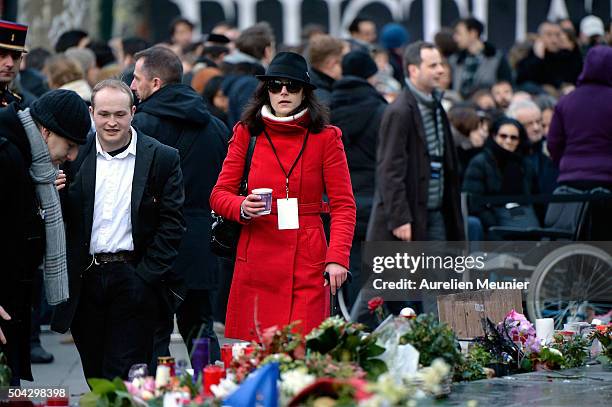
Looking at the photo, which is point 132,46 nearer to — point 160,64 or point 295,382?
point 160,64

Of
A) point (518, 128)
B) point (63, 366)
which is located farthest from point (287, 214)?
point (518, 128)

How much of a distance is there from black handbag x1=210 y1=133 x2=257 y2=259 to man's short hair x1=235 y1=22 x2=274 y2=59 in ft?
16.3

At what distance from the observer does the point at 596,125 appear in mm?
13242

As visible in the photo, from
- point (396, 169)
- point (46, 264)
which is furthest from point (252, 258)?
point (396, 169)

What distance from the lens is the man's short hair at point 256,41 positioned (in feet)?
46.3

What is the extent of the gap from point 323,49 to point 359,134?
80cm

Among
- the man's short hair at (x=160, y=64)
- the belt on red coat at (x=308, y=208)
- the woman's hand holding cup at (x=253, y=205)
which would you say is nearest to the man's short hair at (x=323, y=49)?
the man's short hair at (x=160, y=64)

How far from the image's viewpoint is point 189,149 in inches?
420

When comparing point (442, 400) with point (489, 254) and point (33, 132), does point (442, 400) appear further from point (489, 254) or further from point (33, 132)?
point (489, 254)

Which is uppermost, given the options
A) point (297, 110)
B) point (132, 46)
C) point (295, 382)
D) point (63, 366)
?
point (132, 46)

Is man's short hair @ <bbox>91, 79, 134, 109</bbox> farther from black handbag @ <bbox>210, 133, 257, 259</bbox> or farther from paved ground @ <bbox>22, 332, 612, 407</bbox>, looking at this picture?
paved ground @ <bbox>22, 332, 612, 407</bbox>

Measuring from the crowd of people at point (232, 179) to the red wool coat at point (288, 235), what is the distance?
0.04 ft

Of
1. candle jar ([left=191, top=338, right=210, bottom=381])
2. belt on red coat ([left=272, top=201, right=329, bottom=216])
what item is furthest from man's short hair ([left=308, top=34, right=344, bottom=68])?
candle jar ([left=191, top=338, right=210, bottom=381])

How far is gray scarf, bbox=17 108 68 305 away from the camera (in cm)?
820
